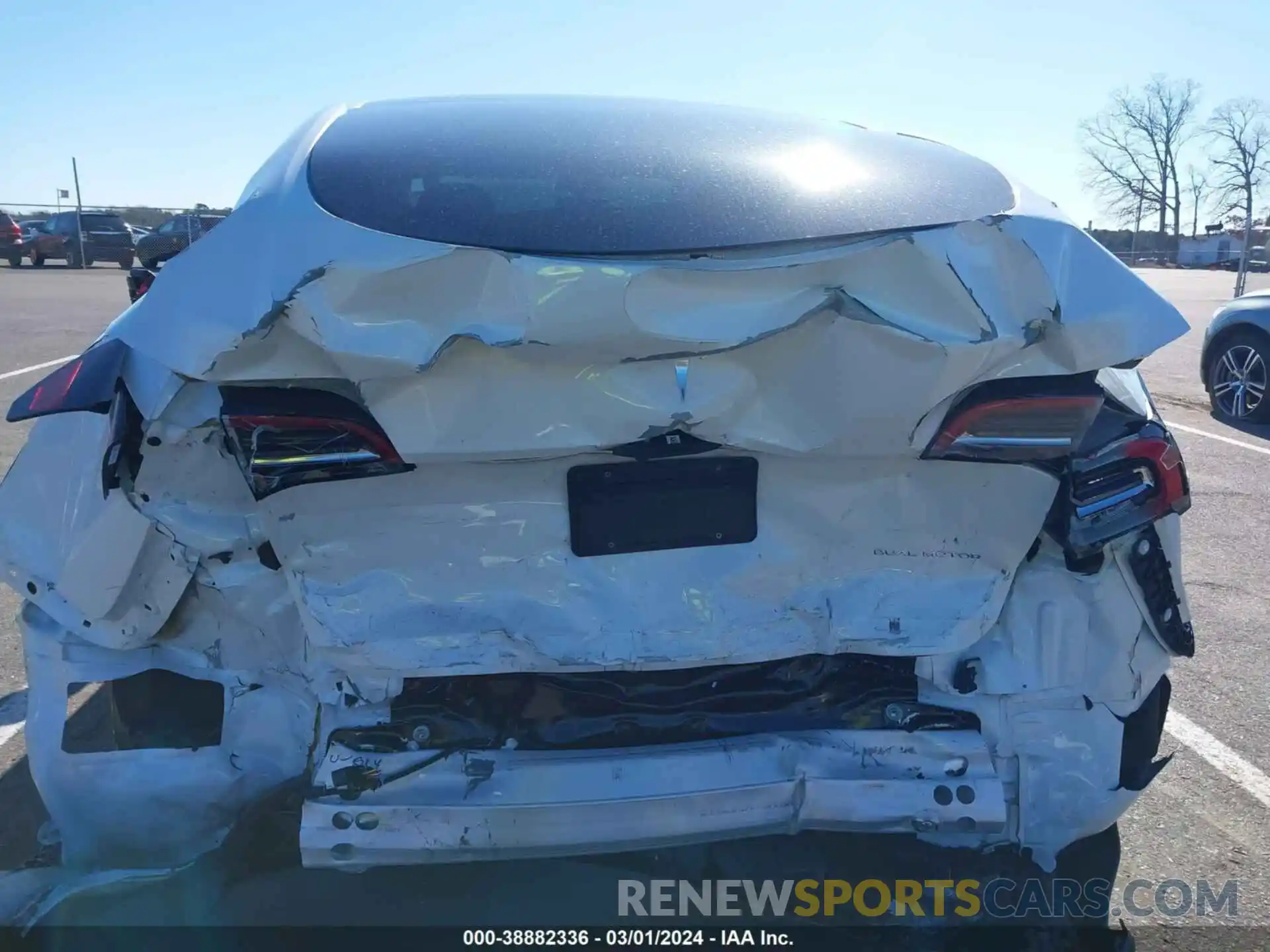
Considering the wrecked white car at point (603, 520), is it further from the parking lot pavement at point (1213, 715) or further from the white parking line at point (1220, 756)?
the white parking line at point (1220, 756)

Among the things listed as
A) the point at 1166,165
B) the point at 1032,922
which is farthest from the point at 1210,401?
the point at 1166,165

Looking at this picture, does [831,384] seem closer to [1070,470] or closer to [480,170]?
[1070,470]

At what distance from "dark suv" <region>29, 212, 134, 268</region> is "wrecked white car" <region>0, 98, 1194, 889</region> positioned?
1212 inches

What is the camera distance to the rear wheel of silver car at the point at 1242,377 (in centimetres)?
878

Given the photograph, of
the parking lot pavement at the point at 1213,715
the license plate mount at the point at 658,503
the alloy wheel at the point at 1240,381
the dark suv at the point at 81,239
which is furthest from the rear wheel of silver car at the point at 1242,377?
the dark suv at the point at 81,239

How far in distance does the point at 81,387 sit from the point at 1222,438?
28.2 feet

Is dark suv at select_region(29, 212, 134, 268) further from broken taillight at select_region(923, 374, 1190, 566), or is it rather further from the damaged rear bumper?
broken taillight at select_region(923, 374, 1190, 566)

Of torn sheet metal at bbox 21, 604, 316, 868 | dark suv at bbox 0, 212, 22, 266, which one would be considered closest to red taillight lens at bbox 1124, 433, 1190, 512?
torn sheet metal at bbox 21, 604, 316, 868

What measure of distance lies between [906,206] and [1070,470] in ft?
2.11

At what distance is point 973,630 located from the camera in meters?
2.21

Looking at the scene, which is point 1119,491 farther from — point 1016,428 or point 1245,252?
point 1245,252

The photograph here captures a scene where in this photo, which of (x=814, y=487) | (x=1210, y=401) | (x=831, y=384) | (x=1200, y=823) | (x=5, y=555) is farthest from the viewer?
(x=1210, y=401)

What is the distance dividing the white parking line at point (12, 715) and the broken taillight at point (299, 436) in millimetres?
1910

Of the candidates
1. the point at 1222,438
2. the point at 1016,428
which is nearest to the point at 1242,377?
the point at 1222,438
